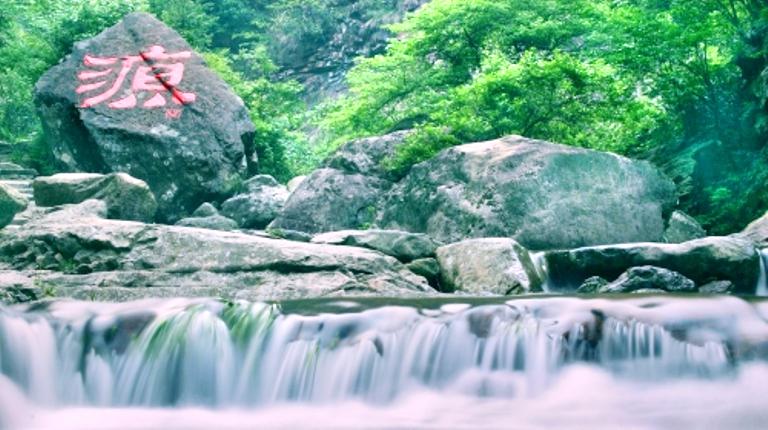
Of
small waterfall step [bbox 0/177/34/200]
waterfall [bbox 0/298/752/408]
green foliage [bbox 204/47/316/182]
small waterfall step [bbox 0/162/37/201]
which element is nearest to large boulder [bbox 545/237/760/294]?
waterfall [bbox 0/298/752/408]

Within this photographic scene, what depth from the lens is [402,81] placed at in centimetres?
1555

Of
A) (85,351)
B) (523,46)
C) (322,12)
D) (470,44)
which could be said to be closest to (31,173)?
(470,44)

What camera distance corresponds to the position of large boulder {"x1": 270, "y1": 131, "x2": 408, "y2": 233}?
40.9 feet

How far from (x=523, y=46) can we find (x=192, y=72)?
638 cm

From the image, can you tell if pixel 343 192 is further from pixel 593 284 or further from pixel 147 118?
pixel 593 284

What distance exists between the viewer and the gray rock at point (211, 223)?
482 inches

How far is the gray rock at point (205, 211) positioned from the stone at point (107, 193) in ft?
6.33

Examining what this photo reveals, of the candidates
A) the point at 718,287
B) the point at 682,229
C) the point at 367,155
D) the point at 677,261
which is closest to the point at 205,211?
the point at 367,155

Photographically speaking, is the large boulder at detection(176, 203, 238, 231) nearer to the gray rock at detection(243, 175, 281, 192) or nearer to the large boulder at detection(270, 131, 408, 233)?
the large boulder at detection(270, 131, 408, 233)

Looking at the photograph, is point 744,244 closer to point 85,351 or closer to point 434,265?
point 434,265

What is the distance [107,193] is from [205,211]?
273 centimetres

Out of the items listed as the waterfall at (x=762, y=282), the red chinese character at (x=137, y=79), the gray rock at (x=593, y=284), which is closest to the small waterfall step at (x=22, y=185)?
the red chinese character at (x=137, y=79)

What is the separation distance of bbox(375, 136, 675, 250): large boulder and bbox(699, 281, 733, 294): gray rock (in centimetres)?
194

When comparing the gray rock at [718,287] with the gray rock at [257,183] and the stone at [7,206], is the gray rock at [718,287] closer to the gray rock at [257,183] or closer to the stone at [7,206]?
the stone at [7,206]
